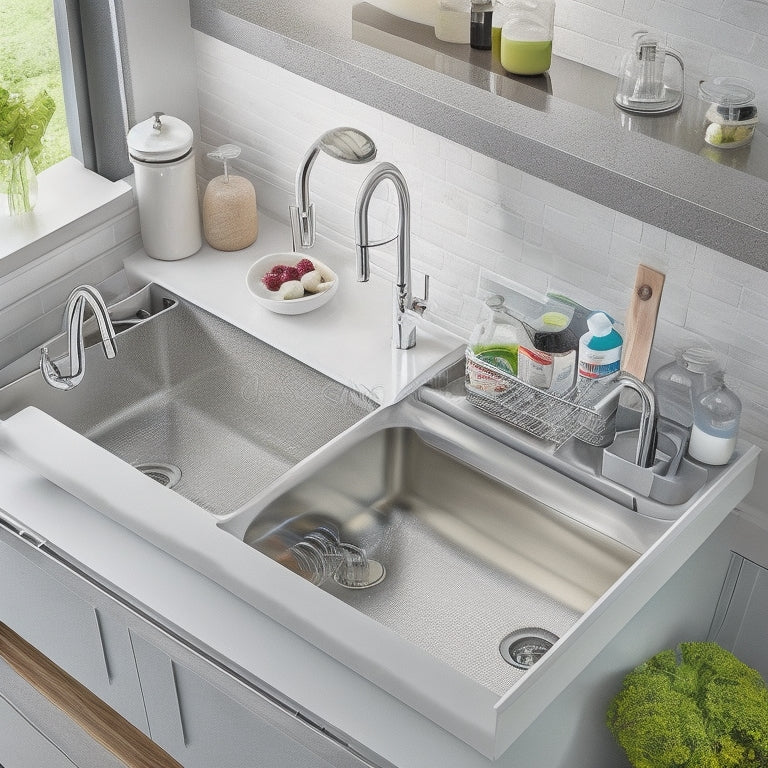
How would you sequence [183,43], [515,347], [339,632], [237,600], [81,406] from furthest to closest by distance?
[183,43] → [81,406] → [515,347] → [237,600] → [339,632]

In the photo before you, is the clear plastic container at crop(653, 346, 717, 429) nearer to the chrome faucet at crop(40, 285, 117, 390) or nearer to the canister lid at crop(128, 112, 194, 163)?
the chrome faucet at crop(40, 285, 117, 390)

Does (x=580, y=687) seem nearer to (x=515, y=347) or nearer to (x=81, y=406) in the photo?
(x=515, y=347)

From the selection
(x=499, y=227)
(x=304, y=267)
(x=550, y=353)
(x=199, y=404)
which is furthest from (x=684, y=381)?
(x=199, y=404)

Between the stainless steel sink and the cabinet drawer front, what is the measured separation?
0.34 meters

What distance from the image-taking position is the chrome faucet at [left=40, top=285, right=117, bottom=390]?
1.83 metres

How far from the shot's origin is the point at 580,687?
1.65 meters

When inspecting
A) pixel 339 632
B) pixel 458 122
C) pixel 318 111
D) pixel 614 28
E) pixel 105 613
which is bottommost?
pixel 105 613

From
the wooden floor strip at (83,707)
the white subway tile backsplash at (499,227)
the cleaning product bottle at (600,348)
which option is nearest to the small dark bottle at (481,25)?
the white subway tile backsplash at (499,227)

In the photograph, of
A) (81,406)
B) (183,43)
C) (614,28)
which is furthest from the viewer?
(183,43)

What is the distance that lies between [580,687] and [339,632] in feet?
1.21

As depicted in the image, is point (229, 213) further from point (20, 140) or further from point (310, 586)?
point (310, 586)

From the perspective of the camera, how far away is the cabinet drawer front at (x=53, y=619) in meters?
1.88

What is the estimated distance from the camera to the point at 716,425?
177 centimetres

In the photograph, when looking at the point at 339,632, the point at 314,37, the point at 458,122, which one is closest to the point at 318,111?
the point at 314,37
